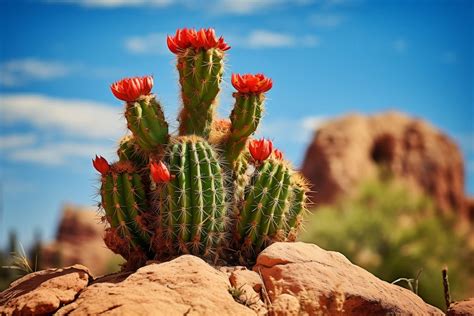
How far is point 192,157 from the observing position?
692 cm

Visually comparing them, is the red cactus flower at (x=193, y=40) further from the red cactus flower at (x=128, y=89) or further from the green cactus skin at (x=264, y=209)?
the green cactus skin at (x=264, y=209)

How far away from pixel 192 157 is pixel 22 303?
187 cm

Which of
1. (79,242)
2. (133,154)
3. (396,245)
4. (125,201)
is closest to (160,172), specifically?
(125,201)

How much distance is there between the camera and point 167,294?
6.08 meters

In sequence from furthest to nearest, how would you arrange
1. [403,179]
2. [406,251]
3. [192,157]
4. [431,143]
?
[431,143] → [403,179] → [406,251] → [192,157]

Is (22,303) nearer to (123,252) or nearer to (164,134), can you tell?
(123,252)

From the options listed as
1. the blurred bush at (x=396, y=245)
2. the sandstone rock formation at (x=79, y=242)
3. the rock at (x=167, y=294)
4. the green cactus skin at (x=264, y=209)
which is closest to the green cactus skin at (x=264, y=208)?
the green cactus skin at (x=264, y=209)

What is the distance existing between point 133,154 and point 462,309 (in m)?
3.41

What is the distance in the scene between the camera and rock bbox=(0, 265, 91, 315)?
252 inches

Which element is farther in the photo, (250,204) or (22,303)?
(250,204)

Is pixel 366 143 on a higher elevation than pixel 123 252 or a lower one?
higher

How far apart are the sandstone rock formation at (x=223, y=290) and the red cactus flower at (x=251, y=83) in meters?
1.46

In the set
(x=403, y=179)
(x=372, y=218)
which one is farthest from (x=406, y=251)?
(x=403, y=179)

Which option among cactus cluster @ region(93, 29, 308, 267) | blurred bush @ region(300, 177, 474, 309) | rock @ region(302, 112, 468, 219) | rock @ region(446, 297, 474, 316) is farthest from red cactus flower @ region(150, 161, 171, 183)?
rock @ region(302, 112, 468, 219)
